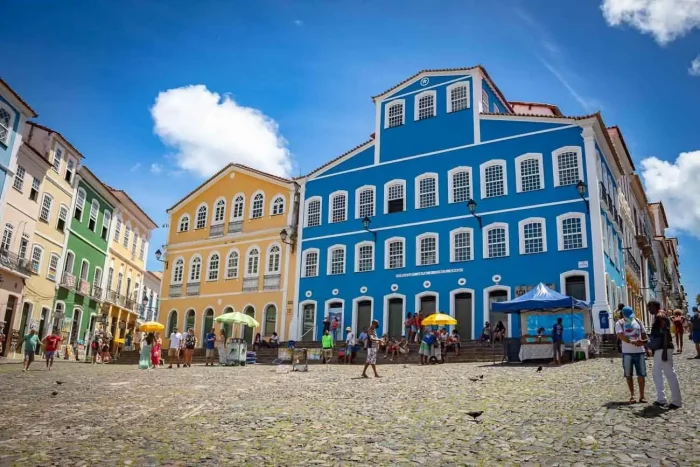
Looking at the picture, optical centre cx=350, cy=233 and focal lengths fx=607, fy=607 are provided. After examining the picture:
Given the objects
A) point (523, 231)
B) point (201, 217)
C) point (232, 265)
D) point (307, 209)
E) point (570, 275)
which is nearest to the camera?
point (570, 275)

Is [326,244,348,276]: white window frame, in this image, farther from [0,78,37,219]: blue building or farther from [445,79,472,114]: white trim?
[0,78,37,219]: blue building

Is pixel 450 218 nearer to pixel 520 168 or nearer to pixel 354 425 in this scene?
pixel 520 168

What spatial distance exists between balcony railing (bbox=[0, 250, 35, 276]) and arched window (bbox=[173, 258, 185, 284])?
10.0 metres

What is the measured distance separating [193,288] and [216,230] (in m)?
3.91

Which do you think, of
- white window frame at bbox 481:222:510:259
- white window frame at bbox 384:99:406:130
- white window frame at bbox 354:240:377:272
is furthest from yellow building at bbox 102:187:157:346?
white window frame at bbox 481:222:510:259

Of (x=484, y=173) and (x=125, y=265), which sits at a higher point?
(x=484, y=173)

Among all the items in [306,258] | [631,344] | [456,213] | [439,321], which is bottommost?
[631,344]

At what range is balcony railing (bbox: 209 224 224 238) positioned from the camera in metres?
38.2

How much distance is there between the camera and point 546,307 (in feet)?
65.4

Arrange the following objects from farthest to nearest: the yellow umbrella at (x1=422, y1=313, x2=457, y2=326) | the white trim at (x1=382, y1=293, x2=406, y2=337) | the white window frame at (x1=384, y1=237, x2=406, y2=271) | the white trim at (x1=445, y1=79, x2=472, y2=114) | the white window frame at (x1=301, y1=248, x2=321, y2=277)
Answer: the white window frame at (x1=301, y1=248, x2=321, y2=277) → the white trim at (x1=445, y1=79, x2=472, y2=114) → the white window frame at (x1=384, y1=237, x2=406, y2=271) → the white trim at (x1=382, y1=293, x2=406, y2=337) → the yellow umbrella at (x1=422, y1=313, x2=457, y2=326)

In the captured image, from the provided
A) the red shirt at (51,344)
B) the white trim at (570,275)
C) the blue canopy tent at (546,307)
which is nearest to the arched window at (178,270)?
the red shirt at (51,344)

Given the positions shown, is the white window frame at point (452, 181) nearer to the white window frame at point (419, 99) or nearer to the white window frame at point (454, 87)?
the white window frame at point (454, 87)

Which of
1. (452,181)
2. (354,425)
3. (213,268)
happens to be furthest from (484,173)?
(354,425)

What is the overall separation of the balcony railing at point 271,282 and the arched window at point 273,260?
0.26 meters
